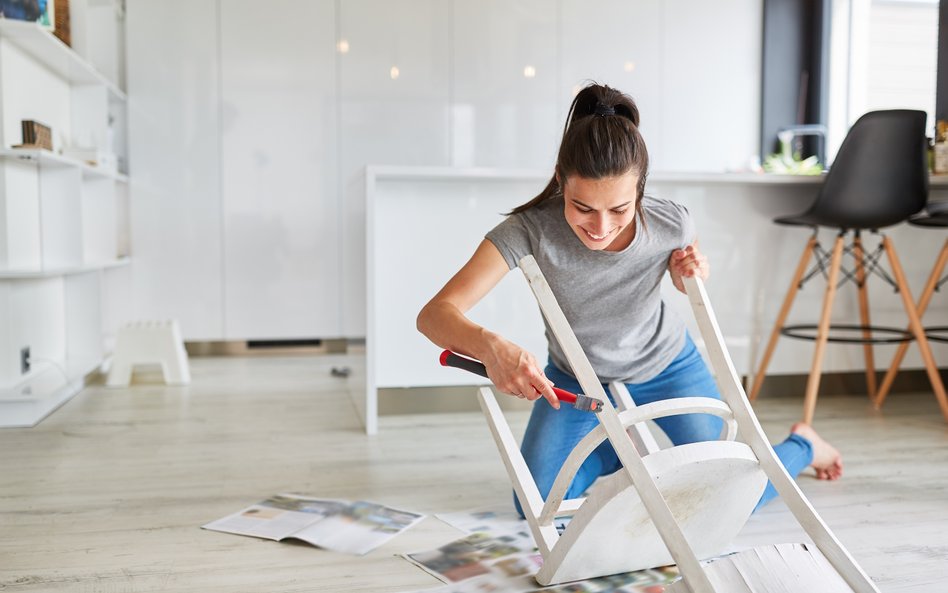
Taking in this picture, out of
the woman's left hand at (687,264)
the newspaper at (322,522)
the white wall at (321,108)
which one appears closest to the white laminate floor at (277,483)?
the newspaper at (322,522)

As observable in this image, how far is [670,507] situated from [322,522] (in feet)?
2.72

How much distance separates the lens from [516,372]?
52.6 inches

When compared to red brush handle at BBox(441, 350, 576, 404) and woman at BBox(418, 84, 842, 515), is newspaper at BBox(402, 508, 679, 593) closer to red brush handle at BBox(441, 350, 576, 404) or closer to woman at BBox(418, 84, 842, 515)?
woman at BBox(418, 84, 842, 515)

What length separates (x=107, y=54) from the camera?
4.46 meters

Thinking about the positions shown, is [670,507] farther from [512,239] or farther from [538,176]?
[538,176]

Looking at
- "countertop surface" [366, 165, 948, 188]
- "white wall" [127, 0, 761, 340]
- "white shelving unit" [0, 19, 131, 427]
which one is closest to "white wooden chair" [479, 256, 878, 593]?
"countertop surface" [366, 165, 948, 188]

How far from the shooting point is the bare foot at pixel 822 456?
7.37 feet

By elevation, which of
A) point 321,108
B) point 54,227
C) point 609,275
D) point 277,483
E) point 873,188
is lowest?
point 277,483

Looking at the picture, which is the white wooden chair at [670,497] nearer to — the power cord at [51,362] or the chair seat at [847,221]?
the chair seat at [847,221]

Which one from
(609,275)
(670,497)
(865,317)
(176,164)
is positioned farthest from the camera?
(176,164)

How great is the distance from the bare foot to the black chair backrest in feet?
→ 3.19

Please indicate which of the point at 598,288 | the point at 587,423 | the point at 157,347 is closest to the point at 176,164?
the point at 157,347

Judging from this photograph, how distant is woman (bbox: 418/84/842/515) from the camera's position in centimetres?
153

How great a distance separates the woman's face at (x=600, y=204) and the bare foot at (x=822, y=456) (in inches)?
37.5
